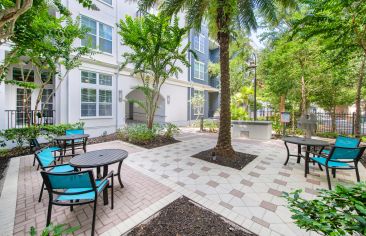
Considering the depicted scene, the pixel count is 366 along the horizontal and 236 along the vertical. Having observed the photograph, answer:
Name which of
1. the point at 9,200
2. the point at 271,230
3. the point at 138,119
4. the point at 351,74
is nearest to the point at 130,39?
the point at 9,200

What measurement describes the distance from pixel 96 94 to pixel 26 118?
3553 millimetres

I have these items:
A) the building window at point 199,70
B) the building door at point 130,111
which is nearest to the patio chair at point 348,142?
the building window at point 199,70

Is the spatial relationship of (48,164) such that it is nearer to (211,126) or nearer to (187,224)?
(187,224)

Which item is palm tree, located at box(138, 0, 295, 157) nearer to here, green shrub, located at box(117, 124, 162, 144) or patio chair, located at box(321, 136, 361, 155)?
patio chair, located at box(321, 136, 361, 155)

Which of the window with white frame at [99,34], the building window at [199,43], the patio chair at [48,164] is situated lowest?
the patio chair at [48,164]

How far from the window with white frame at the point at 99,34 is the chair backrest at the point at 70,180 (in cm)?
955

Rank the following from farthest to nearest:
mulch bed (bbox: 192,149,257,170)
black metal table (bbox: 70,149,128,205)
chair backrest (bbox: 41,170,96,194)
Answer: mulch bed (bbox: 192,149,257,170) → black metal table (bbox: 70,149,128,205) → chair backrest (bbox: 41,170,96,194)

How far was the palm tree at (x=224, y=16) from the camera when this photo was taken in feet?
17.8

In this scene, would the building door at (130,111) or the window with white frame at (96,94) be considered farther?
the building door at (130,111)

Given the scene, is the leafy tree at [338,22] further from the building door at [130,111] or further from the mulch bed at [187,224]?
the building door at [130,111]

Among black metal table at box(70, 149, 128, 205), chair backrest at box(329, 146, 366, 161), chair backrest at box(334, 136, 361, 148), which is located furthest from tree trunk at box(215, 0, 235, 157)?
black metal table at box(70, 149, 128, 205)

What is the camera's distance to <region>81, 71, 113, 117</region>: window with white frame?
9.80m

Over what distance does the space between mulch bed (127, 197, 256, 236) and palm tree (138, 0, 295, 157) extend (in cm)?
314

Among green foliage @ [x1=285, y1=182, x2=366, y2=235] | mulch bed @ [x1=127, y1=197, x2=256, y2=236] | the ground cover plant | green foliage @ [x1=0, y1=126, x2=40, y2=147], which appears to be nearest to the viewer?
green foliage @ [x1=285, y1=182, x2=366, y2=235]
